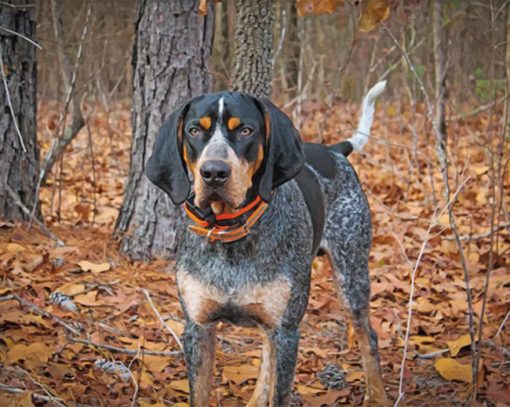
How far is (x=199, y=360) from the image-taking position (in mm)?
3752

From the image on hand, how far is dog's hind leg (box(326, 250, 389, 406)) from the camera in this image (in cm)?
461

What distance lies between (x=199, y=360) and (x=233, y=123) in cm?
116

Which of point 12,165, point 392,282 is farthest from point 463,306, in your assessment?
point 12,165

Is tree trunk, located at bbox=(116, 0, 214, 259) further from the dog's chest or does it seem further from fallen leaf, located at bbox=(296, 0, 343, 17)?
fallen leaf, located at bbox=(296, 0, 343, 17)

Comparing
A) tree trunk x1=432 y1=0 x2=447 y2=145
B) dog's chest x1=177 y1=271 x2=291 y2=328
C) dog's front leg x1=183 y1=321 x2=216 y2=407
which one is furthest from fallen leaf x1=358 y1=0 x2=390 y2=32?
tree trunk x1=432 y1=0 x2=447 y2=145

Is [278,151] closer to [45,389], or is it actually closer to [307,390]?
[45,389]

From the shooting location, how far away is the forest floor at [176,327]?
410 cm

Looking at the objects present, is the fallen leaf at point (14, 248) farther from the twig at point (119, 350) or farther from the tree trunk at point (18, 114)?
the twig at point (119, 350)

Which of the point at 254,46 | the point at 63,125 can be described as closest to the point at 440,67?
the point at 254,46

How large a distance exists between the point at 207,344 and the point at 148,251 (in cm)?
229

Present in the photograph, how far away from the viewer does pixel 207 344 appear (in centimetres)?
379

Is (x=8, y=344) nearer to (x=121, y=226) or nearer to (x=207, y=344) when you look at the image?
(x=207, y=344)

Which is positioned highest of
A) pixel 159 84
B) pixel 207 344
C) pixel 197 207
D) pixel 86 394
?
pixel 159 84

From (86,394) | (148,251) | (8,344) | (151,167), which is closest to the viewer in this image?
(151,167)
